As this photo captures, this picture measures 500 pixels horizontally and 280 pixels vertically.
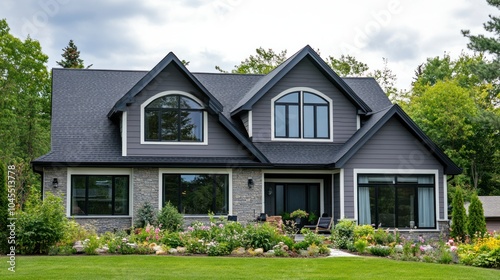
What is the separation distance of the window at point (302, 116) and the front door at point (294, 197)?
5.61 ft

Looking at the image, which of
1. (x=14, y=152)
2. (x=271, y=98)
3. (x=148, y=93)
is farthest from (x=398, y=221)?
(x=14, y=152)

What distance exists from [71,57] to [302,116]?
3219cm

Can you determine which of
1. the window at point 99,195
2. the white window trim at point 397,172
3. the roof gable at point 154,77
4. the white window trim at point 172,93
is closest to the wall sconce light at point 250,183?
the white window trim at point 172,93

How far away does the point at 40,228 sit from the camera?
49.1 ft

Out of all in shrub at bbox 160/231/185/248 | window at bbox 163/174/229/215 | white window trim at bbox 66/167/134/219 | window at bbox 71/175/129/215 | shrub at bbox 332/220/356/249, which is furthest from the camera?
window at bbox 163/174/229/215

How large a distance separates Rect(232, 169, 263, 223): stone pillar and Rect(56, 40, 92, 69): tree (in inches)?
1272

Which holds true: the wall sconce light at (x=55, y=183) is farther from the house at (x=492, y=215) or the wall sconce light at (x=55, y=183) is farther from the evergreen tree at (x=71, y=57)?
the evergreen tree at (x=71, y=57)

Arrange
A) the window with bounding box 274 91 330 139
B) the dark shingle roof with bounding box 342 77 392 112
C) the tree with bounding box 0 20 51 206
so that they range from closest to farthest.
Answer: the window with bounding box 274 91 330 139 → the dark shingle roof with bounding box 342 77 392 112 → the tree with bounding box 0 20 51 206

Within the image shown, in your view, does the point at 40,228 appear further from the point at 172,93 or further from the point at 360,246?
the point at 172,93

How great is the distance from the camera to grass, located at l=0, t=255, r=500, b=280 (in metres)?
11.8

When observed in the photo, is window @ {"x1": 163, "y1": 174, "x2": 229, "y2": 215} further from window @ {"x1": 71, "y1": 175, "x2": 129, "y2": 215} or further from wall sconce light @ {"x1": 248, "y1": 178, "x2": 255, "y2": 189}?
window @ {"x1": 71, "y1": 175, "x2": 129, "y2": 215}

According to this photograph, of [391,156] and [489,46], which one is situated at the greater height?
[489,46]

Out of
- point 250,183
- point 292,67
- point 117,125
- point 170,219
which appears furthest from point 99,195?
point 292,67

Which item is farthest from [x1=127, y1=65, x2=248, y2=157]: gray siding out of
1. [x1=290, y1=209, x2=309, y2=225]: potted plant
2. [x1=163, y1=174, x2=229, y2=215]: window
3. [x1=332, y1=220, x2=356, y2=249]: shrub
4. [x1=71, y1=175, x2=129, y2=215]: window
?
[x1=332, y1=220, x2=356, y2=249]: shrub
